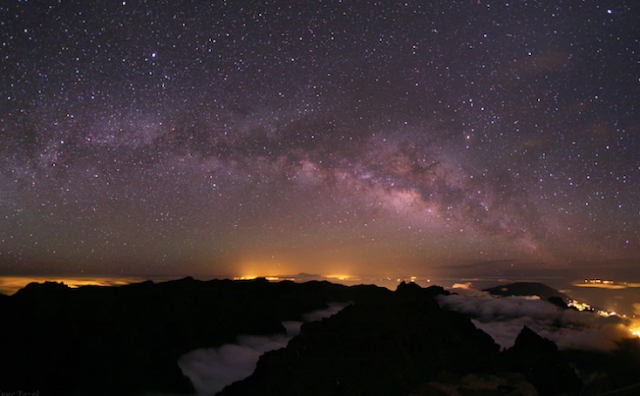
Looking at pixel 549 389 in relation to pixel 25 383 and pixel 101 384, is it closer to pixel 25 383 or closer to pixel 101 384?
pixel 101 384

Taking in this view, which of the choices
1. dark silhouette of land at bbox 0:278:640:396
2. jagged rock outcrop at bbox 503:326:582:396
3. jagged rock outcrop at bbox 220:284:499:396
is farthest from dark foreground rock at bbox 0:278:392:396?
jagged rock outcrop at bbox 503:326:582:396

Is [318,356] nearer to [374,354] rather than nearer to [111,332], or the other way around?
[374,354]

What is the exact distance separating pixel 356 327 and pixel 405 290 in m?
28.6

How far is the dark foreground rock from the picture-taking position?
8001 centimetres

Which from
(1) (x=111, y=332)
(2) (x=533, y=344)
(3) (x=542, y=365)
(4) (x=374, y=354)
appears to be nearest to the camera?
(4) (x=374, y=354)

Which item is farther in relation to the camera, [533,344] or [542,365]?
[533,344]

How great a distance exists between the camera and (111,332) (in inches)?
3861

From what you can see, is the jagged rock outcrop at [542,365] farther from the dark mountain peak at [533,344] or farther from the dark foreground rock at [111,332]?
the dark foreground rock at [111,332]

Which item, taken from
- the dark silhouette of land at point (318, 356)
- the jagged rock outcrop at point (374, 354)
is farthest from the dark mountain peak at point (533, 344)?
the jagged rock outcrop at point (374, 354)

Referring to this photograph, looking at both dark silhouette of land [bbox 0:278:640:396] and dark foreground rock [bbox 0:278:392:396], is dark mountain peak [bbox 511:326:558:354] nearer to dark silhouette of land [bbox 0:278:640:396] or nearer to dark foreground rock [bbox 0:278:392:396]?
dark silhouette of land [bbox 0:278:640:396]

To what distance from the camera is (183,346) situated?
152625 millimetres

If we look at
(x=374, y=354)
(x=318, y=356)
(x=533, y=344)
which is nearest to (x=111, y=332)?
(x=318, y=356)

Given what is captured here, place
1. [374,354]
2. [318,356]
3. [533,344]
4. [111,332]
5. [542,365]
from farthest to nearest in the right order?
[111,332]
[533,344]
[542,365]
[318,356]
[374,354]

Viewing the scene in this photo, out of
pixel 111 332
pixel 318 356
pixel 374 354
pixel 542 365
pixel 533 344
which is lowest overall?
pixel 542 365
